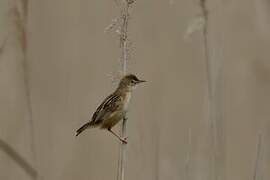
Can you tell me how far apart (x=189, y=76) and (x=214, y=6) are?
0.70m

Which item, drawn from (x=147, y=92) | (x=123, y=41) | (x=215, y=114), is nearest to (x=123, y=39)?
(x=123, y=41)

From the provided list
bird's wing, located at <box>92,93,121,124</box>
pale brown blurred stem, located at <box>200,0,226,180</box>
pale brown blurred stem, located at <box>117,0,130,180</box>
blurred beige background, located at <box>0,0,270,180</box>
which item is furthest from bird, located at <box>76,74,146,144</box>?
pale brown blurred stem, located at <box>117,0,130,180</box>

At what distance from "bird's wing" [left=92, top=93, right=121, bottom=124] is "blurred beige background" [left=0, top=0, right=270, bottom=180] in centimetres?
11

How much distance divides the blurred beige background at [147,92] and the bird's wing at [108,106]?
106 millimetres

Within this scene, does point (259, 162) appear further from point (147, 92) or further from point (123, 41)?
point (147, 92)

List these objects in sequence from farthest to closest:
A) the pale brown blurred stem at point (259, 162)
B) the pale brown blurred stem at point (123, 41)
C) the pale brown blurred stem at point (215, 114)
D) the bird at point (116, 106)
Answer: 1. the bird at point (116, 106)
2. the pale brown blurred stem at point (215, 114)
3. the pale brown blurred stem at point (259, 162)
4. the pale brown blurred stem at point (123, 41)

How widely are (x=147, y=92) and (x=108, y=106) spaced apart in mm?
596

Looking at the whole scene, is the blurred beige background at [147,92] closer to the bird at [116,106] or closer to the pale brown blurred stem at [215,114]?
the pale brown blurred stem at [215,114]

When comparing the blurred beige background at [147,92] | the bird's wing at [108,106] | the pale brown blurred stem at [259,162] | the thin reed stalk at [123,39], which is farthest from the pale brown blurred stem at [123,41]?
the bird's wing at [108,106]

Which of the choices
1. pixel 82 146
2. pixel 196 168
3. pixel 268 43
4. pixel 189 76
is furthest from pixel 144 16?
pixel 196 168

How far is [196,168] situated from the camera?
3.45m

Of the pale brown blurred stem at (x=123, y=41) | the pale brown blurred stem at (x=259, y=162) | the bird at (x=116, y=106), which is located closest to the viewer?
the pale brown blurred stem at (x=123, y=41)

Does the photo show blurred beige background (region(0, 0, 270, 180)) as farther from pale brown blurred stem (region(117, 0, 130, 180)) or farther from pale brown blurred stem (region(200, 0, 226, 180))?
pale brown blurred stem (region(117, 0, 130, 180))

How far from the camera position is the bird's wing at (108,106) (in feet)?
11.8
